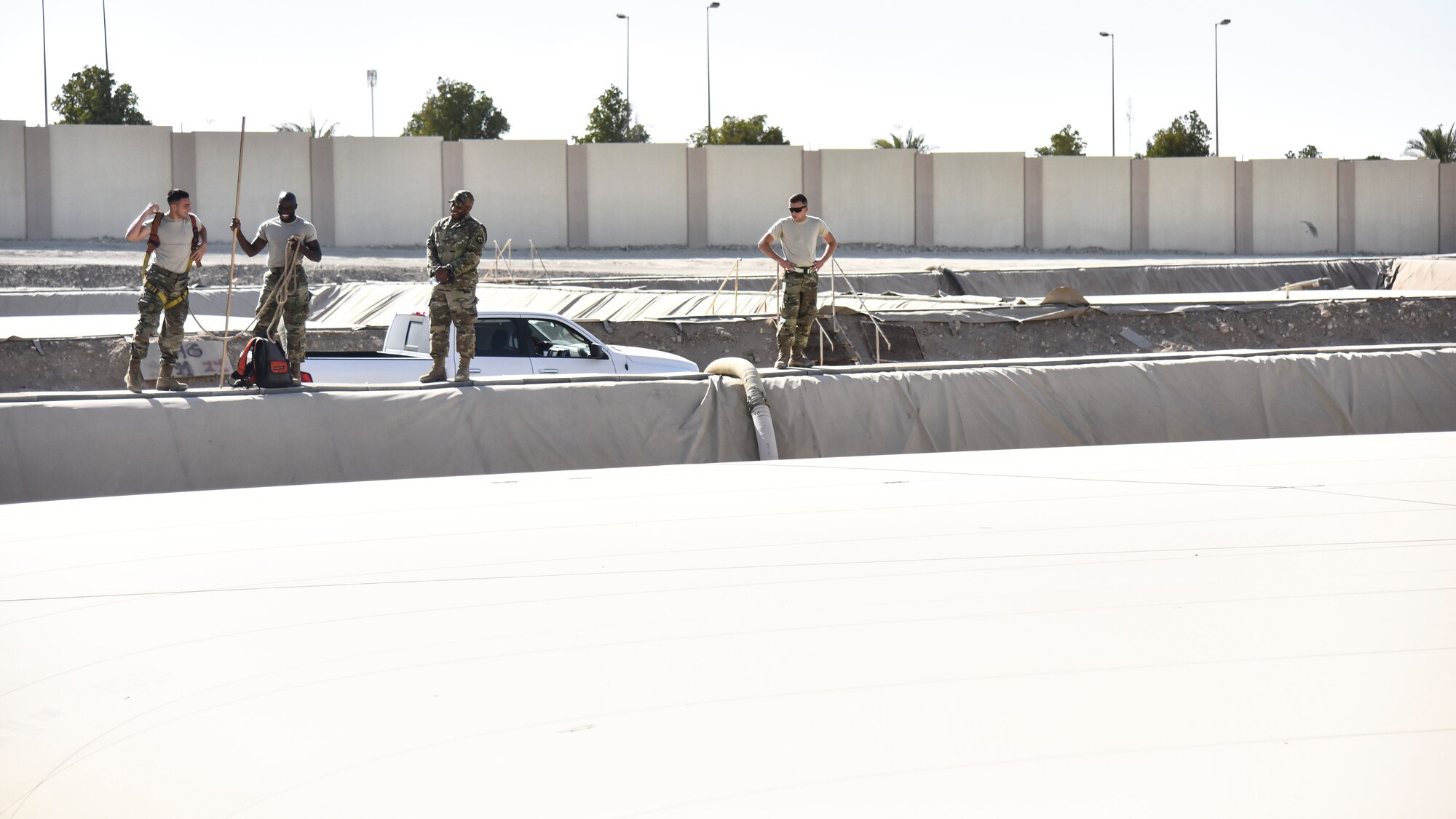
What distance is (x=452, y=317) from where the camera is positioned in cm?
1005

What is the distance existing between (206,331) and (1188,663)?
13316 millimetres

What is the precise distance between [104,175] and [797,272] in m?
37.7

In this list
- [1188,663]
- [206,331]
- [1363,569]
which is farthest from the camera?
[206,331]

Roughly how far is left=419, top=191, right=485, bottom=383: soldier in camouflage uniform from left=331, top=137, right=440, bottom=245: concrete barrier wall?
115ft

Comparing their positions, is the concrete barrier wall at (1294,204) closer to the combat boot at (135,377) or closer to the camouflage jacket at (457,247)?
the camouflage jacket at (457,247)

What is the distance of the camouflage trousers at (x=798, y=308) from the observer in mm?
11398

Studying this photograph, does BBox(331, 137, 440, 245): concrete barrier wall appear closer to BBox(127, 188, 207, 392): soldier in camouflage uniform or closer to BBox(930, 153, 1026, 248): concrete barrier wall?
BBox(930, 153, 1026, 248): concrete barrier wall

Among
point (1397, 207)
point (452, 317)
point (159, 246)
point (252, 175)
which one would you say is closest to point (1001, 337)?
point (452, 317)

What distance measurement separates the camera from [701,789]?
2.35m

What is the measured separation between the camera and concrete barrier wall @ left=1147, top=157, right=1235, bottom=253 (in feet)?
165

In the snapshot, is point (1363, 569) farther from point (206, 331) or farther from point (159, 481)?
point (206, 331)

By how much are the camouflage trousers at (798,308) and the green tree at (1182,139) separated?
54842 mm

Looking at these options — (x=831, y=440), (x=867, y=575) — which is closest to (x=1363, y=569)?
(x=867, y=575)

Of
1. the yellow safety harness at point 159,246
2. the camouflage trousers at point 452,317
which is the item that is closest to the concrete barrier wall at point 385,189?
the camouflage trousers at point 452,317
